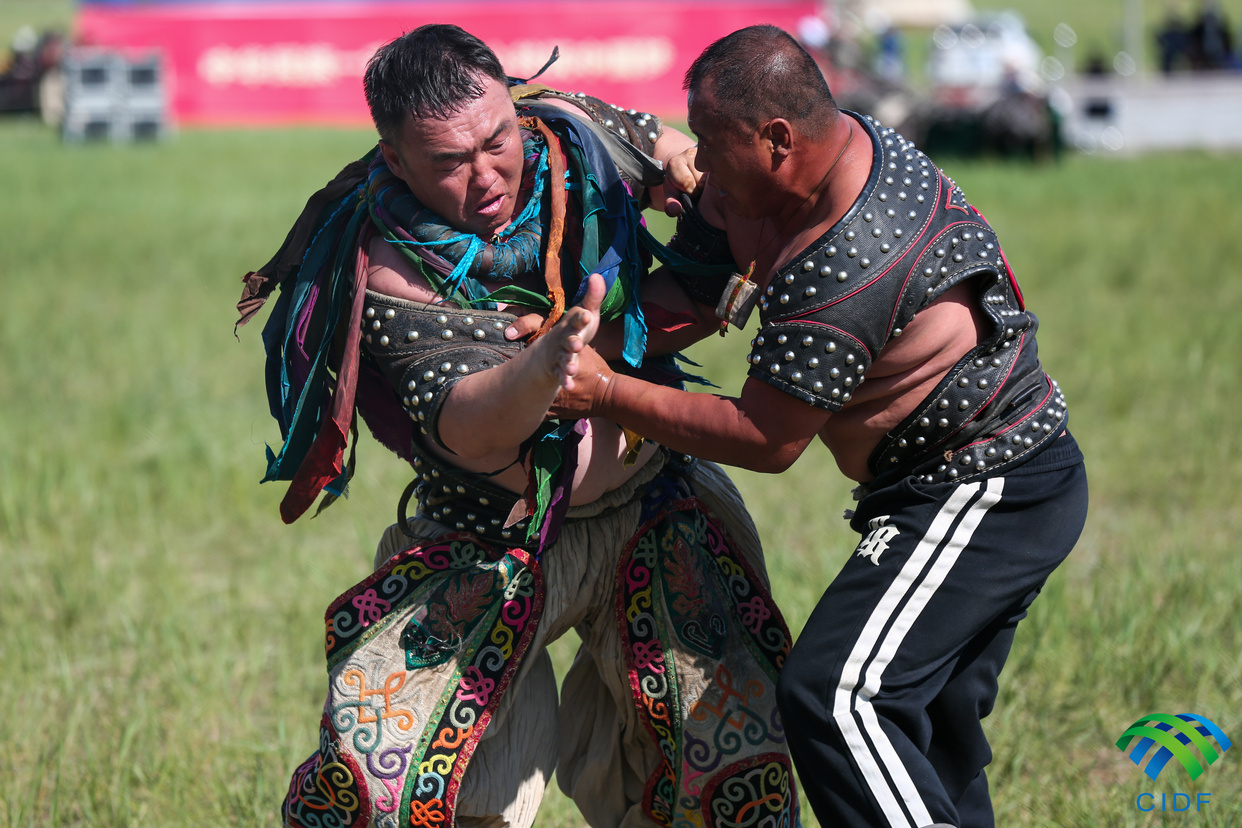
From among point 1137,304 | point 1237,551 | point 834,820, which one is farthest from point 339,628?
point 1137,304

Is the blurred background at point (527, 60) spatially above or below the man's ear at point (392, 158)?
below

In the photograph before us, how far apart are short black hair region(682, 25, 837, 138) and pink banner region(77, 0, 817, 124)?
18014 millimetres

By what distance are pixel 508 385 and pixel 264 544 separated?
10.2ft

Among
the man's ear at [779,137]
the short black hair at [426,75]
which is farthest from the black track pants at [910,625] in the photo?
the short black hair at [426,75]

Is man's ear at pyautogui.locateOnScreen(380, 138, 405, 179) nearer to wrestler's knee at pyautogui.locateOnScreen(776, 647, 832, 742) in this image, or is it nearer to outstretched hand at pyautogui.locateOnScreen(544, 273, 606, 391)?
outstretched hand at pyautogui.locateOnScreen(544, 273, 606, 391)

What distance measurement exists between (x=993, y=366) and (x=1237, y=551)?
2641mm

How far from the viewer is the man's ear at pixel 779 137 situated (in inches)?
81.4

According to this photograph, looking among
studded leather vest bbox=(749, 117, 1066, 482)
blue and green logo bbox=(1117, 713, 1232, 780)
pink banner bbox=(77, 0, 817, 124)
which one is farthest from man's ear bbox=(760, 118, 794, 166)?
pink banner bbox=(77, 0, 817, 124)

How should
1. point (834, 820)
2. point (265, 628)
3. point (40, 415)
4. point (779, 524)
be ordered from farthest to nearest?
point (40, 415), point (779, 524), point (265, 628), point (834, 820)

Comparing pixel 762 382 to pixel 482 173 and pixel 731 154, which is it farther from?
pixel 482 173

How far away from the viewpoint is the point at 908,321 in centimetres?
215

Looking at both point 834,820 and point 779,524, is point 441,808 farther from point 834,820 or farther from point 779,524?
point 779,524

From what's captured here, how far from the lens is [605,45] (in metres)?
20.1

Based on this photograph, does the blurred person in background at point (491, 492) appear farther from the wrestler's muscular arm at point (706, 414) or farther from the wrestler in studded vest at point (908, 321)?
the wrestler in studded vest at point (908, 321)
